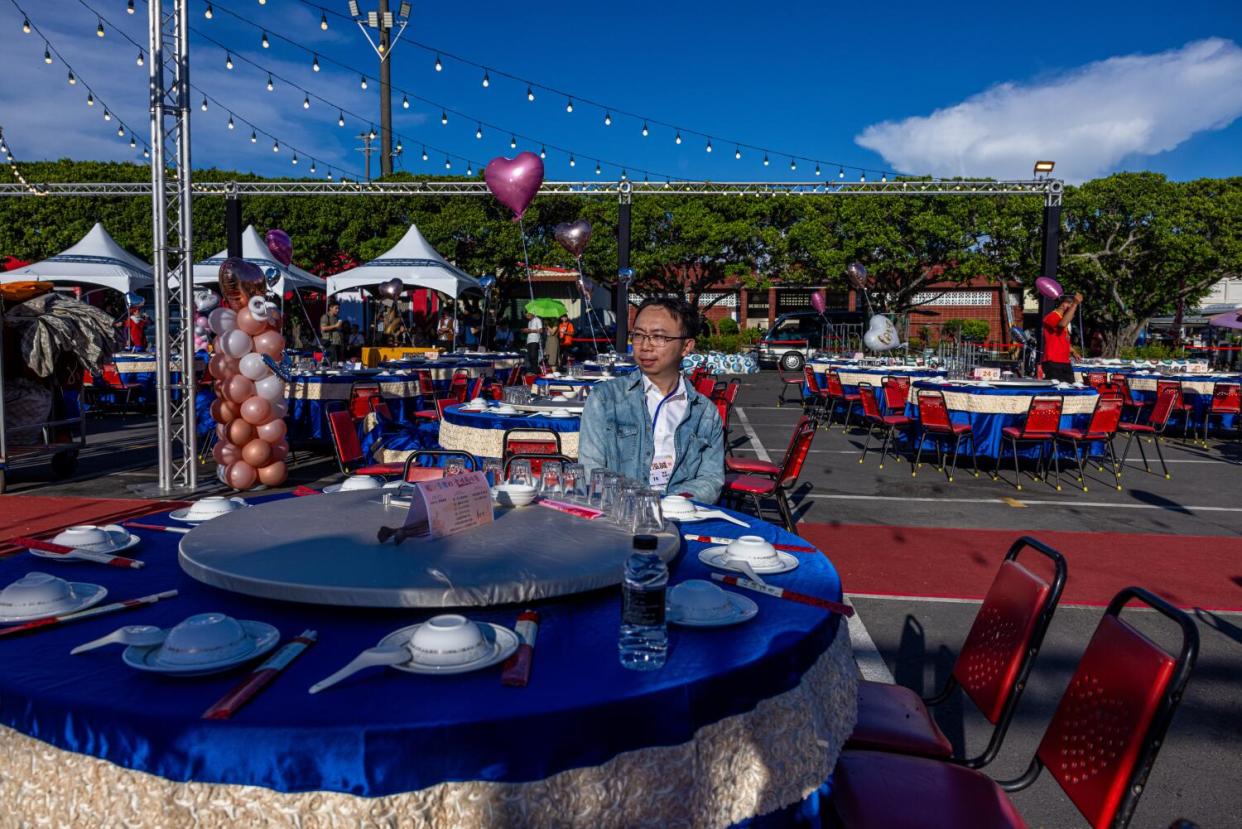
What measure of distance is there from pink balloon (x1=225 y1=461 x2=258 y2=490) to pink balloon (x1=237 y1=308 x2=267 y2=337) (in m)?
1.16

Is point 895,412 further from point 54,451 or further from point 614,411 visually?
point 54,451

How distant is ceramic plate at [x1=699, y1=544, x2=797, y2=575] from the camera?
195 centimetres

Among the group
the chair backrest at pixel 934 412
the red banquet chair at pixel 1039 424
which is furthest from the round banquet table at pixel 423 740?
the red banquet chair at pixel 1039 424

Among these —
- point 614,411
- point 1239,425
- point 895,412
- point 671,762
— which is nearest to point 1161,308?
point 1239,425

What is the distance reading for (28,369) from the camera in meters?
7.44

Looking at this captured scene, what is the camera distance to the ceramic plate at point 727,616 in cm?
155

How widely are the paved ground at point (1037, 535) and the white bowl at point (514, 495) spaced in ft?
5.80

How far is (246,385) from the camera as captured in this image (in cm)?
710

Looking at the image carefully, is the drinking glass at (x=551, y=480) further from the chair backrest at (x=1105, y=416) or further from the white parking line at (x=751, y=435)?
the chair backrest at (x=1105, y=416)

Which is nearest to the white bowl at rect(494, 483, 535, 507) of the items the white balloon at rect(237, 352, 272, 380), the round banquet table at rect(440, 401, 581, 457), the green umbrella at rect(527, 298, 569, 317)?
the round banquet table at rect(440, 401, 581, 457)

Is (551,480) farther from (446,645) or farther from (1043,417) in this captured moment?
(1043,417)

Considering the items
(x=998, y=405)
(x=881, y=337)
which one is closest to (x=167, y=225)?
(x=998, y=405)

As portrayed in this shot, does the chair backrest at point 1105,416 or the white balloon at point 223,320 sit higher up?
the white balloon at point 223,320

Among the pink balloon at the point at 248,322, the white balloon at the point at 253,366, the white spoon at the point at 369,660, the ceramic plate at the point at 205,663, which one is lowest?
the ceramic plate at the point at 205,663
